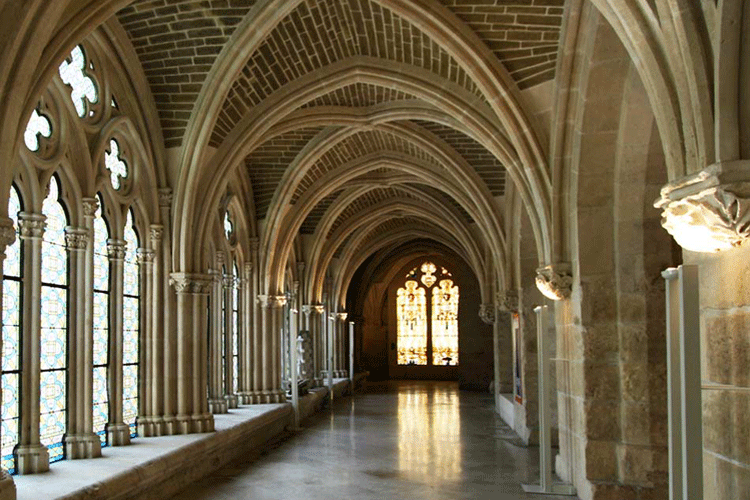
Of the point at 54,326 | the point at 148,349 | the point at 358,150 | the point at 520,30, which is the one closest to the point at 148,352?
the point at 148,349

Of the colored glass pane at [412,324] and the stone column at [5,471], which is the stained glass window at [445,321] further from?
the stone column at [5,471]

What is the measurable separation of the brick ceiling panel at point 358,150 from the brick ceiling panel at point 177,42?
511 cm

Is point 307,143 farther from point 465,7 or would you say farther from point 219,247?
point 465,7

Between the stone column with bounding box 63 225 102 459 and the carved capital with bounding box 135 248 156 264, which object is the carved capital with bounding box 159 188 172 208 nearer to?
the carved capital with bounding box 135 248 156 264

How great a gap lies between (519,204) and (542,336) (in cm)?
608

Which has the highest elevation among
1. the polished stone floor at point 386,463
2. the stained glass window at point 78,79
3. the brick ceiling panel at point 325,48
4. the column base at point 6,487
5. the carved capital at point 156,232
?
the brick ceiling panel at point 325,48

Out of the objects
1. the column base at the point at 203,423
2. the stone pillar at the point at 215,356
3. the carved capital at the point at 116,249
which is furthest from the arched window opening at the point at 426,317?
the carved capital at the point at 116,249

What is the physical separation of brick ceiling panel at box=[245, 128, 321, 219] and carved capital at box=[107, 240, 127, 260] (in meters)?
4.69

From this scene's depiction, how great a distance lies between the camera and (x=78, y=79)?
850 centimetres

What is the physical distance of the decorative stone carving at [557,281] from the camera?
8117 millimetres

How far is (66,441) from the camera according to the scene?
8.09 metres

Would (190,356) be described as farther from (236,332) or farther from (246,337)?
(246,337)

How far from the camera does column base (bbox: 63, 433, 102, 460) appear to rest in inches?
318

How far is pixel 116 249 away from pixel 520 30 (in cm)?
495
